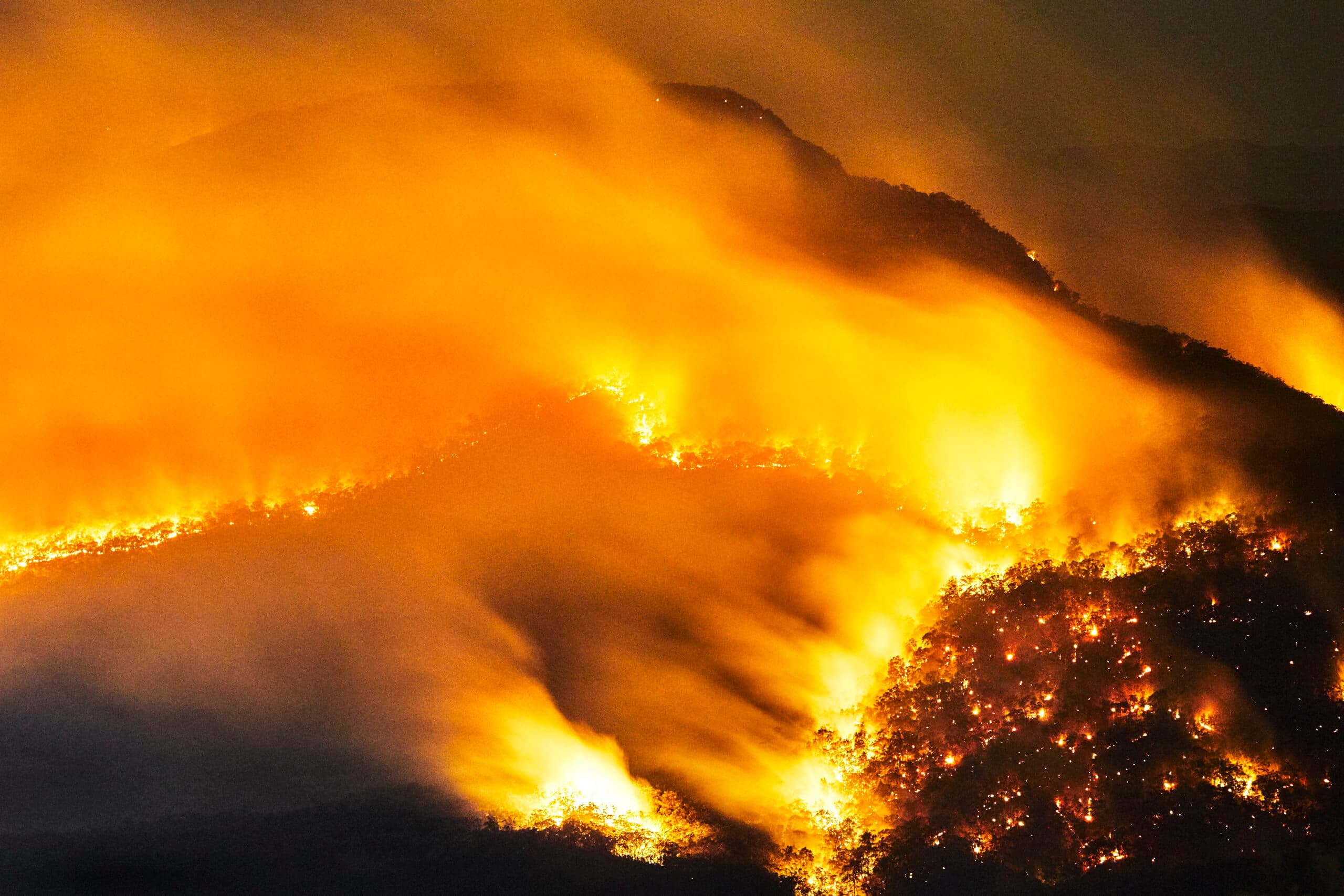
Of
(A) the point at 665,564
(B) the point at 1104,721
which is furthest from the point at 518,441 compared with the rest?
(B) the point at 1104,721

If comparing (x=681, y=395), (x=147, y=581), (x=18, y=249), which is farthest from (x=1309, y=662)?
(x=18, y=249)

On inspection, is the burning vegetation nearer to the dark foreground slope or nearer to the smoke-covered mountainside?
the smoke-covered mountainside

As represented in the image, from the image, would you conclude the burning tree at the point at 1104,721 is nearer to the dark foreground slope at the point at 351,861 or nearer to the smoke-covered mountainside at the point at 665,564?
the smoke-covered mountainside at the point at 665,564

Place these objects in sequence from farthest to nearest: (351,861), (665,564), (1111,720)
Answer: (665,564), (1111,720), (351,861)

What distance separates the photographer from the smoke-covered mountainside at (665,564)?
20.5ft

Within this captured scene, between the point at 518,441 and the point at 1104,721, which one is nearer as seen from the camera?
the point at 1104,721

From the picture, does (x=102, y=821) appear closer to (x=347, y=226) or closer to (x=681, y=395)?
(x=681, y=395)

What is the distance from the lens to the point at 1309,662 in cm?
651

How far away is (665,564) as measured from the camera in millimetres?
7938

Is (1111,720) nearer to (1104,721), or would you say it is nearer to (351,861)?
(1104,721)

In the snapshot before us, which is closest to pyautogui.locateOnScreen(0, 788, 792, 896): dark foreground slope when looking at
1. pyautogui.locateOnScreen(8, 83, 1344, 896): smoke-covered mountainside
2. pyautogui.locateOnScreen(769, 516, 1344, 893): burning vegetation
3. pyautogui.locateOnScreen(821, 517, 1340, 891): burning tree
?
pyautogui.locateOnScreen(8, 83, 1344, 896): smoke-covered mountainside

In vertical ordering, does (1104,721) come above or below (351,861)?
above

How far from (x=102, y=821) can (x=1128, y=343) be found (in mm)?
8713

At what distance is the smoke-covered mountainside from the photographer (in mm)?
6254
